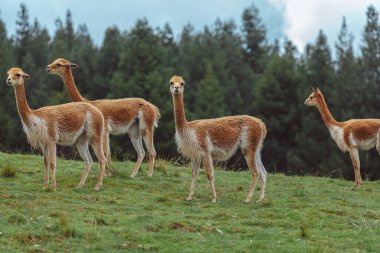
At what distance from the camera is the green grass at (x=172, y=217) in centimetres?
Result: 885

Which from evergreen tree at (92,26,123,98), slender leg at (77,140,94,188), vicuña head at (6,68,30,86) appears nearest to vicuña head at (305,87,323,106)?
slender leg at (77,140,94,188)

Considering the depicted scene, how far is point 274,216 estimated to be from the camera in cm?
1112

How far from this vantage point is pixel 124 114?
48.7 ft

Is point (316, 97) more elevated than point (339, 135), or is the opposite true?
point (316, 97)

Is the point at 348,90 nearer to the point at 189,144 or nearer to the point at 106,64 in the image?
the point at 106,64

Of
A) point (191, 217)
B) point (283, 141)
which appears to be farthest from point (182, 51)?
point (191, 217)

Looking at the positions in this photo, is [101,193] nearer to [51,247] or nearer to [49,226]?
[49,226]

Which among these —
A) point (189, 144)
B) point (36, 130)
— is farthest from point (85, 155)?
point (189, 144)

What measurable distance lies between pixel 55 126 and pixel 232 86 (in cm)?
4687

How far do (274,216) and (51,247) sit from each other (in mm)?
4180

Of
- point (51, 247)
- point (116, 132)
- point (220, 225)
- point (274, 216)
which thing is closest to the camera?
point (51, 247)

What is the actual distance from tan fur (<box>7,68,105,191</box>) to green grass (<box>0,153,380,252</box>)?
0.71 metres

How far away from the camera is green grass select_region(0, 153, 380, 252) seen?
885 centimetres

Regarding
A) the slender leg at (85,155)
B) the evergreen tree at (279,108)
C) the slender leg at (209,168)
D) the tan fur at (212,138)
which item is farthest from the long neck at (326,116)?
the evergreen tree at (279,108)
